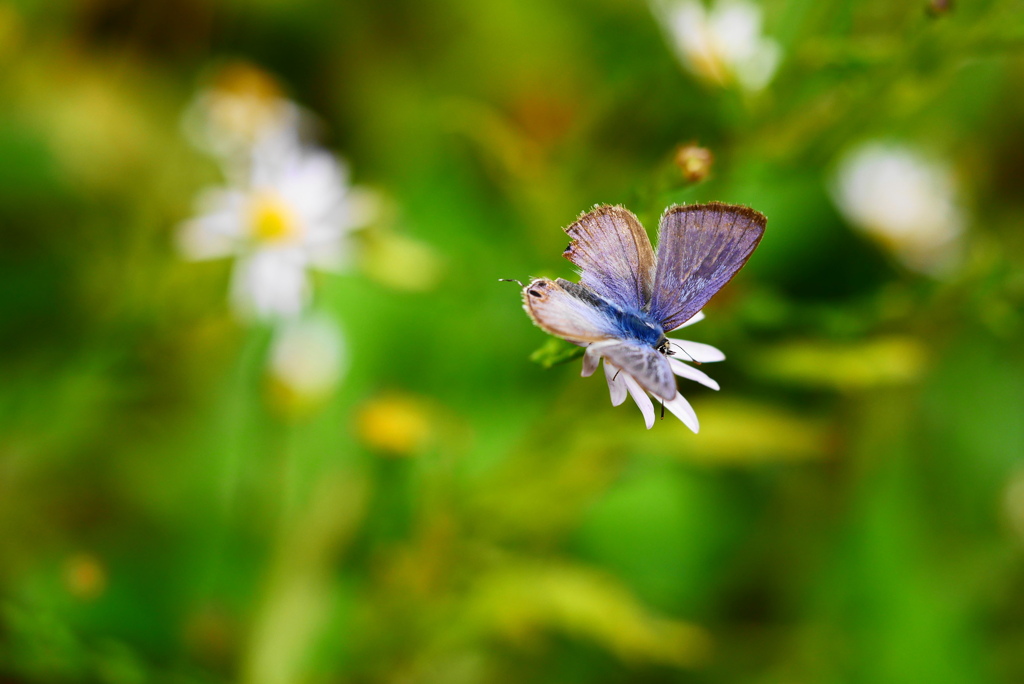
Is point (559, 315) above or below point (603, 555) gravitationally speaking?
below

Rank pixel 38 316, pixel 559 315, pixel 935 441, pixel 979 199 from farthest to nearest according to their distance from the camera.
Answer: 1. pixel 979 199
2. pixel 935 441
3. pixel 38 316
4. pixel 559 315

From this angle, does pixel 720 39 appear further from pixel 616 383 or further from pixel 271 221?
pixel 616 383

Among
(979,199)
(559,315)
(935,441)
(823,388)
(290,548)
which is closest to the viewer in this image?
(559,315)

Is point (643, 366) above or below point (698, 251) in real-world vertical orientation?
below

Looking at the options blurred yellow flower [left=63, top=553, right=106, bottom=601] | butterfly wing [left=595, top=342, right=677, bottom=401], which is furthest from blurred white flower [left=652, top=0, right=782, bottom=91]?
blurred yellow flower [left=63, top=553, right=106, bottom=601]

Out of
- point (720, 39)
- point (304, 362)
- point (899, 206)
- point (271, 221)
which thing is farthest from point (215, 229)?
point (899, 206)

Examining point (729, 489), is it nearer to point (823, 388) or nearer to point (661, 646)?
point (823, 388)

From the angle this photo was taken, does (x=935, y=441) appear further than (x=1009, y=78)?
No

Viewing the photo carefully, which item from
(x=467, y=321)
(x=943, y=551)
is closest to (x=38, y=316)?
(x=467, y=321)
